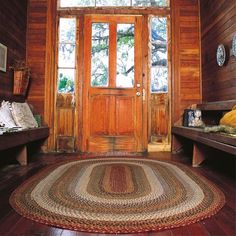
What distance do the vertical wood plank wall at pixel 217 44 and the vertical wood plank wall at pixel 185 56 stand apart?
0.12m

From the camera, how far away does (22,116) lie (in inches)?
111

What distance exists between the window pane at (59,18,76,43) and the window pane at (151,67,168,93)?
1.36 meters

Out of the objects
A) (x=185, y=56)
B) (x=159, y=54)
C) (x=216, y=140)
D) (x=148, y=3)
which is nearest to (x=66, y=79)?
(x=159, y=54)

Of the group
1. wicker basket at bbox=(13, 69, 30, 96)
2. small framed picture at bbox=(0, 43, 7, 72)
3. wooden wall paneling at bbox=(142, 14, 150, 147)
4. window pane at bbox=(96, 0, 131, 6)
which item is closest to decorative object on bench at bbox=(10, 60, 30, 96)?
wicker basket at bbox=(13, 69, 30, 96)

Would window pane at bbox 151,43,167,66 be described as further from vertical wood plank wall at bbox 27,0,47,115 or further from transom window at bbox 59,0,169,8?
vertical wood plank wall at bbox 27,0,47,115

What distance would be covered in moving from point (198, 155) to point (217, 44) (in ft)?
4.94

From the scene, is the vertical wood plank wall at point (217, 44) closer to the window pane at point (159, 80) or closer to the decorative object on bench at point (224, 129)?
the window pane at point (159, 80)

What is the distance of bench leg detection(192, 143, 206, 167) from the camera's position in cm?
258

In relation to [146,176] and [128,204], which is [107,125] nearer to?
[146,176]

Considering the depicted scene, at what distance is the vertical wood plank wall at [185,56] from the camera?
3.65 meters

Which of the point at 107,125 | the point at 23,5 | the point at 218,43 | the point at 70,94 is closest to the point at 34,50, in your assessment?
the point at 23,5

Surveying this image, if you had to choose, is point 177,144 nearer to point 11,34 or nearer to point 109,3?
point 109,3

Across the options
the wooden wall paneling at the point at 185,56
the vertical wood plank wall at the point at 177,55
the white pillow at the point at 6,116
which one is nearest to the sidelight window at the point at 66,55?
the vertical wood plank wall at the point at 177,55

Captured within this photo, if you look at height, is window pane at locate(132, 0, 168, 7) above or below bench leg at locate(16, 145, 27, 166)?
above
